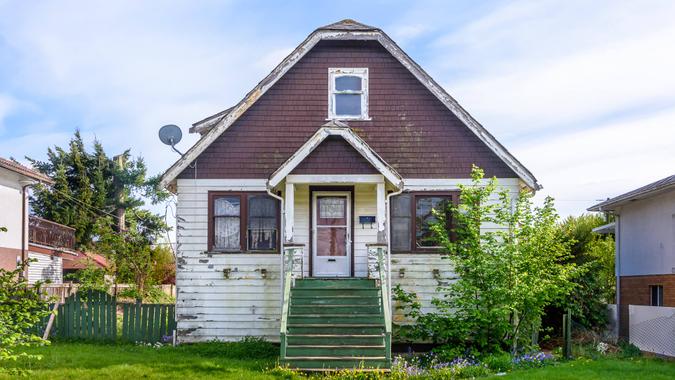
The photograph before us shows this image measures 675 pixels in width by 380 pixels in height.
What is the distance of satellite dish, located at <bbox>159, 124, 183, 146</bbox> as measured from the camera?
65.3ft

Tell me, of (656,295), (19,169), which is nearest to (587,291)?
(656,295)

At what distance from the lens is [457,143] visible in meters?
18.9

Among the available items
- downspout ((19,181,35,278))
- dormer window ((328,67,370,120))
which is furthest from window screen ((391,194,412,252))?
downspout ((19,181,35,278))

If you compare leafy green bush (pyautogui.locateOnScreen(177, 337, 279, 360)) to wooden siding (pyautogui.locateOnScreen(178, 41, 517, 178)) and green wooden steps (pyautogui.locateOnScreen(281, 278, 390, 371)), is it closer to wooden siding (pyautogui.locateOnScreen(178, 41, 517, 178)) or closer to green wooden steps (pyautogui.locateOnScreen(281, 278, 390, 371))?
green wooden steps (pyautogui.locateOnScreen(281, 278, 390, 371))

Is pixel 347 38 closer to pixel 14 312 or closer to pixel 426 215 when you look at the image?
pixel 426 215

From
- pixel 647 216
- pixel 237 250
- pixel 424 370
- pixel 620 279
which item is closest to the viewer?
pixel 424 370

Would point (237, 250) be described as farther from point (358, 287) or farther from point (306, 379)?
point (306, 379)

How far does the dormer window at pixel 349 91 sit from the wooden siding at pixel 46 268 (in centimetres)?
2169

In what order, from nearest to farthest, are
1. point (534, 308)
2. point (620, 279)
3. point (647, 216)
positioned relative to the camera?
point (534, 308)
point (647, 216)
point (620, 279)

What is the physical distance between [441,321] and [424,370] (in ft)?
7.07

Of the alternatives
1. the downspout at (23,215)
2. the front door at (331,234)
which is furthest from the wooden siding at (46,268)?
the front door at (331,234)

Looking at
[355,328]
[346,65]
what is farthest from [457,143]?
[355,328]

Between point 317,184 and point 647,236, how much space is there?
980 cm

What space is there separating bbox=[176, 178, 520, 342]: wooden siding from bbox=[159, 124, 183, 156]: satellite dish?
1.66 metres
